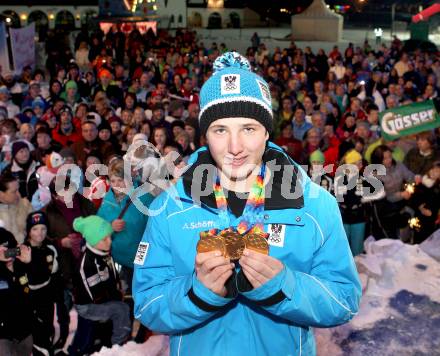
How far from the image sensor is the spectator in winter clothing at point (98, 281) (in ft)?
15.8

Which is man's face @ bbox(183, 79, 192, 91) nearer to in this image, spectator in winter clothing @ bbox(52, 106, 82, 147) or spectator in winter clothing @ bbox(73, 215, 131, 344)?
spectator in winter clothing @ bbox(52, 106, 82, 147)

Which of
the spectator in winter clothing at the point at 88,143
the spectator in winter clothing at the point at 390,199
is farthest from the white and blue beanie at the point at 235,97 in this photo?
the spectator in winter clothing at the point at 88,143

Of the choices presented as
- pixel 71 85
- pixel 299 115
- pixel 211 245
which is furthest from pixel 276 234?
pixel 71 85

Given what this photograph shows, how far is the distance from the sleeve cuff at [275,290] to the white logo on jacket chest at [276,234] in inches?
8.1

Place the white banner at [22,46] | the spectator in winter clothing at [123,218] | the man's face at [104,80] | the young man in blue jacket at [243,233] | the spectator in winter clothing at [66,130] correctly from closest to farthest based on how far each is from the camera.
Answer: the young man in blue jacket at [243,233] < the spectator in winter clothing at [123,218] < the spectator in winter clothing at [66,130] < the man's face at [104,80] < the white banner at [22,46]

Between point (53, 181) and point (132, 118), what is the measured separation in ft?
10.9

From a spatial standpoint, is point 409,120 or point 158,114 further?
point 158,114

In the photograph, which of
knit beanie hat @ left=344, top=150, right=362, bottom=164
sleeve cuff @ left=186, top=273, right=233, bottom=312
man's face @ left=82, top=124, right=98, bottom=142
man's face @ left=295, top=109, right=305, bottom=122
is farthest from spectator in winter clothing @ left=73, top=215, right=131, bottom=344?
man's face @ left=295, top=109, right=305, bottom=122

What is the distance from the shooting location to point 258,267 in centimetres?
186

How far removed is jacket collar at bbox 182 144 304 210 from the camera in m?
2.20

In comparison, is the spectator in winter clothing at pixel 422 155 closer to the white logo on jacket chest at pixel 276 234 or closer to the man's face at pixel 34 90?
the white logo on jacket chest at pixel 276 234

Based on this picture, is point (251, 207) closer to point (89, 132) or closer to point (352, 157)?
point (352, 157)

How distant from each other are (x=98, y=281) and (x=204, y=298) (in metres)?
3.17

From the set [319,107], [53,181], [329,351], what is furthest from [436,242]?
[319,107]
